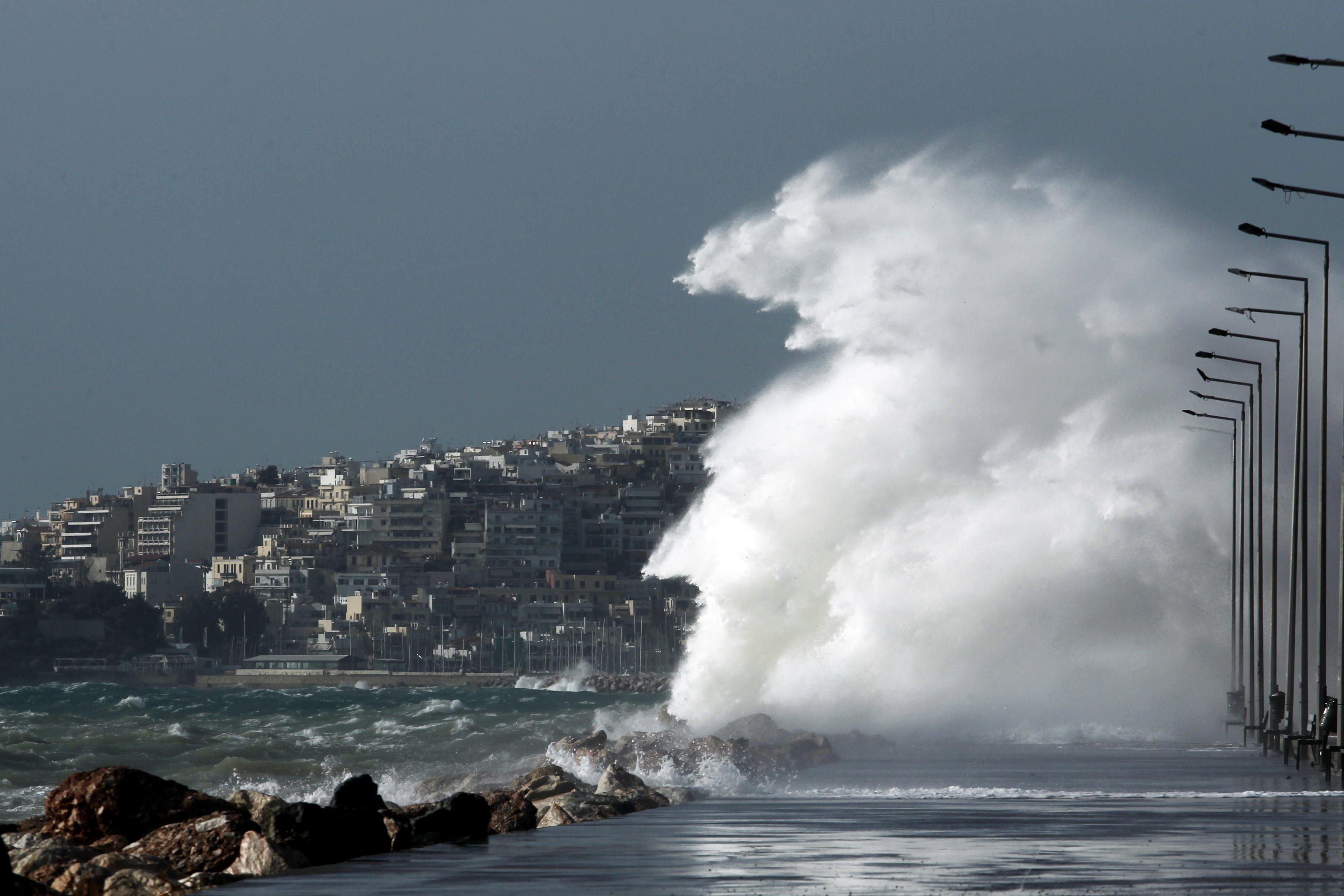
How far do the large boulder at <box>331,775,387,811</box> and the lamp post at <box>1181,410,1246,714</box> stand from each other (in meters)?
29.3

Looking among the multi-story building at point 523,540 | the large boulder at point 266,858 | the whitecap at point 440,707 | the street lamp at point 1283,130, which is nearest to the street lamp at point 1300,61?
the street lamp at point 1283,130

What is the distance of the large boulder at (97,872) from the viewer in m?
13.1

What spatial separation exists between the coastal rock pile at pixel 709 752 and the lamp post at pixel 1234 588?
1006 centimetres

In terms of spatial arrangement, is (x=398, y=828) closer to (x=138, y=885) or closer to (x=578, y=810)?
(x=138, y=885)

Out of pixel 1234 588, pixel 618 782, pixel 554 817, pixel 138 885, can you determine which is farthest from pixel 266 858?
pixel 1234 588

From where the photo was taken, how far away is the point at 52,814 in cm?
1695

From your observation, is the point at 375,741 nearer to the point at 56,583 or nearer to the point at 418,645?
the point at 418,645

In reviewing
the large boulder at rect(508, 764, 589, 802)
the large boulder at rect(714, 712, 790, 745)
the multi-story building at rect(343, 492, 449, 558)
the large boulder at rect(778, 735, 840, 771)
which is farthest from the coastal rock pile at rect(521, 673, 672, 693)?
the large boulder at rect(508, 764, 589, 802)

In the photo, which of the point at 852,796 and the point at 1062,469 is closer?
the point at 852,796

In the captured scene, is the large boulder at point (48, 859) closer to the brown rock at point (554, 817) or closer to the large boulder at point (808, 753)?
the brown rock at point (554, 817)

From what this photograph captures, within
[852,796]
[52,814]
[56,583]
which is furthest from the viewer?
[56,583]

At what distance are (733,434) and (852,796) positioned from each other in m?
36.1

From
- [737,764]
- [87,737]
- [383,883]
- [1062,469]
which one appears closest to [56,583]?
[87,737]

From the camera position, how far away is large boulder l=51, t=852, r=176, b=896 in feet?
42.9
